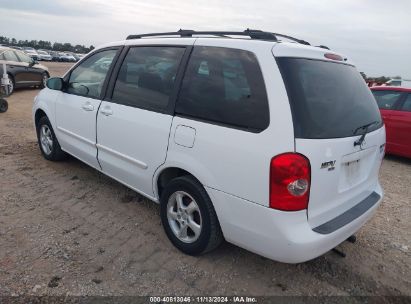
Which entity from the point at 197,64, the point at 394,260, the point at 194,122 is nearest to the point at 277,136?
the point at 194,122

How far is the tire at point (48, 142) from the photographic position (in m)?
5.09

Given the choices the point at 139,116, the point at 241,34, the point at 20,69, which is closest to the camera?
the point at 241,34

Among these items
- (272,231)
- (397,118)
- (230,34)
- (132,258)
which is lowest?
(132,258)

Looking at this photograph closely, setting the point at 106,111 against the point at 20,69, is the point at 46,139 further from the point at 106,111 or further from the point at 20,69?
the point at 20,69

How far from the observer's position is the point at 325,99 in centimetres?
264

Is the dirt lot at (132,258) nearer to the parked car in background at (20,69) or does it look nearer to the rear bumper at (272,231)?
the rear bumper at (272,231)

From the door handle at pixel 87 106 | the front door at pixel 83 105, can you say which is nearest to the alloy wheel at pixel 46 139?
the front door at pixel 83 105

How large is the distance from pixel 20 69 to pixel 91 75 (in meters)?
10.0

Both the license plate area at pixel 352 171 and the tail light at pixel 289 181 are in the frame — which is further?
the license plate area at pixel 352 171

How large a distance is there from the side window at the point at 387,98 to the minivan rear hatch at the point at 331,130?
4.70 meters

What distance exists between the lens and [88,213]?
12.6ft

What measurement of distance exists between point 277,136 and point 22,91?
45.1ft

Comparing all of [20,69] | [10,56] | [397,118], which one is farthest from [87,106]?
[20,69]

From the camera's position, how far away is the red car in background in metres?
6.97
